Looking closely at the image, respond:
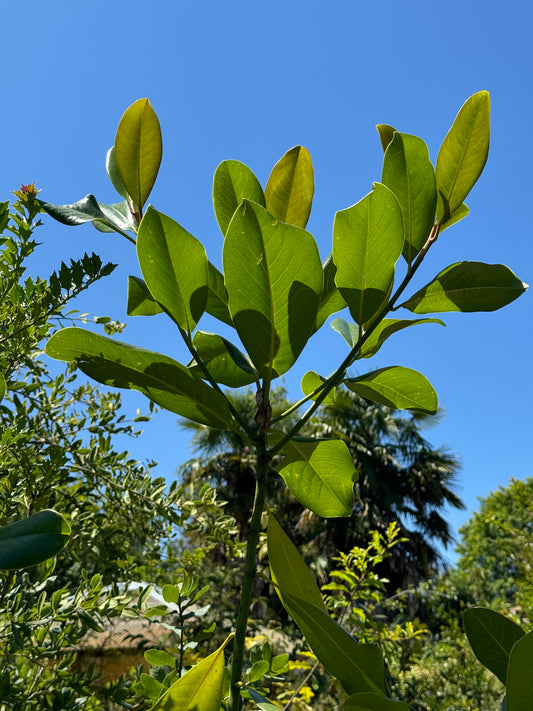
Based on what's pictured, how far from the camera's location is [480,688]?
17.4ft

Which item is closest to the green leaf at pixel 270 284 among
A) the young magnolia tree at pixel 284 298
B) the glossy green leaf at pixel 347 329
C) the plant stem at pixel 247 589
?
the young magnolia tree at pixel 284 298

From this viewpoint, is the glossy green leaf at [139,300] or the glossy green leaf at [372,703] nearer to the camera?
the glossy green leaf at [372,703]

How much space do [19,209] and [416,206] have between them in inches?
34.2

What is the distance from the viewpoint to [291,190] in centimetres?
72

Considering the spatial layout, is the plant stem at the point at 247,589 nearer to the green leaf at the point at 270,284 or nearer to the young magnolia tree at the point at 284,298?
the young magnolia tree at the point at 284,298

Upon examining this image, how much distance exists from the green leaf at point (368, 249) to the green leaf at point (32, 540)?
0.36 metres

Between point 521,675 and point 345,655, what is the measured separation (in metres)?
0.16

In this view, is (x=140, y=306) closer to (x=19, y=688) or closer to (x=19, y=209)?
(x=19, y=209)

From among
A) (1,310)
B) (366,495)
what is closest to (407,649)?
(1,310)

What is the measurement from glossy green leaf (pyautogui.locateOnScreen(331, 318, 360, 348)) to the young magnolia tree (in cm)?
7

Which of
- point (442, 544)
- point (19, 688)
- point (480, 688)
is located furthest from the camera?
point (442, 544)

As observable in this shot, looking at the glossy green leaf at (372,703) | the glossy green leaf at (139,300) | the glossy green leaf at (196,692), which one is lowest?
the glossy green leaf at (372,703)

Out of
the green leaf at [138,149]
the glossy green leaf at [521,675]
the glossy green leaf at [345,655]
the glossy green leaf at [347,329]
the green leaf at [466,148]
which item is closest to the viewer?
the glossy green leaf at [521,675]

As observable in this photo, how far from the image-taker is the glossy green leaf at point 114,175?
2.50 feet
